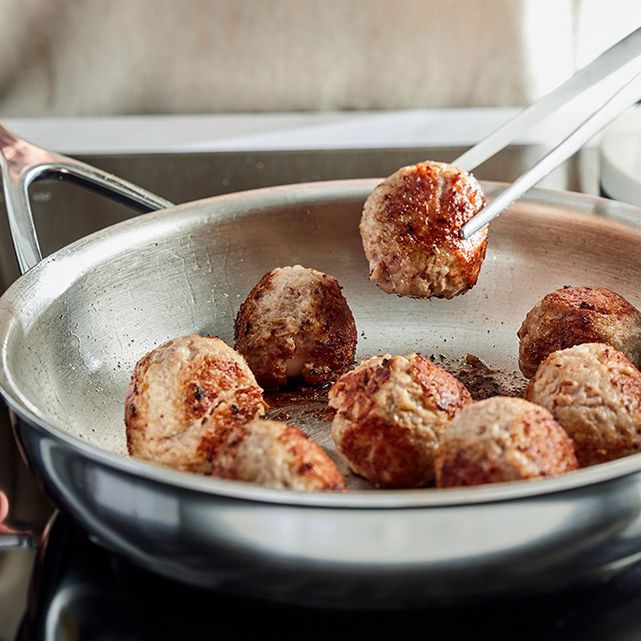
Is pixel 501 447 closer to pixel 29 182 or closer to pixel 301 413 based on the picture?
pixel 301 413

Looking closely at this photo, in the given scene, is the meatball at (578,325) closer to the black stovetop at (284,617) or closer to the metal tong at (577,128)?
the metal tong at (577,128)

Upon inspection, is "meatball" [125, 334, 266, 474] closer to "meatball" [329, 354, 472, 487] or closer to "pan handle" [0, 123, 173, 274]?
"meatball" [329, 354, 472, 487]

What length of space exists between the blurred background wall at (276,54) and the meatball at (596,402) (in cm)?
177

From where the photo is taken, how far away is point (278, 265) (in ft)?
5.36

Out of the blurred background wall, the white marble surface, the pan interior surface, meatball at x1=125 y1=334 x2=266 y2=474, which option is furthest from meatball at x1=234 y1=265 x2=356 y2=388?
the blurred background wall

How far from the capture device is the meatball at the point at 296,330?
140cm

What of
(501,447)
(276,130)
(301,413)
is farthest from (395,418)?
(276,130)

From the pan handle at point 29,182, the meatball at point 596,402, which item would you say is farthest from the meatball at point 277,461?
the pan handle at point 29,182

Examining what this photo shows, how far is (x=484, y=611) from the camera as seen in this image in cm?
98

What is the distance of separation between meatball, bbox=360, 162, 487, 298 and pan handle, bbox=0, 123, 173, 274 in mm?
418

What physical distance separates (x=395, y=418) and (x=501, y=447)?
18cm

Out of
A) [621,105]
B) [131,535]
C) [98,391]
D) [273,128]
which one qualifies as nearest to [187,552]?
[131,535]

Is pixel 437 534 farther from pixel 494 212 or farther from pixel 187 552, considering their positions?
pixel 494 212

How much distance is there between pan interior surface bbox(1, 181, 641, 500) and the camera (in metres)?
1.42
